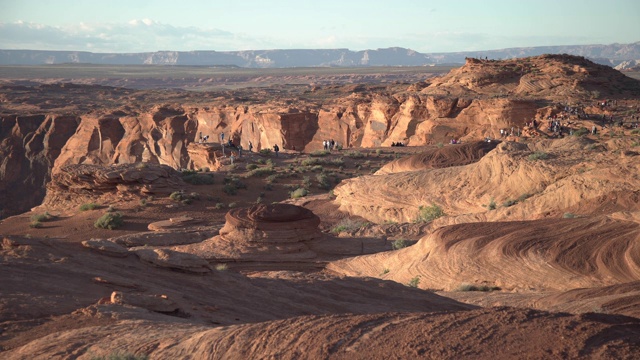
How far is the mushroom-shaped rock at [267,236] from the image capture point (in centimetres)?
1633

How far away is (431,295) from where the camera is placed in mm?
10352

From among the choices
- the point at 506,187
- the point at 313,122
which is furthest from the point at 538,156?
the point at 313,122

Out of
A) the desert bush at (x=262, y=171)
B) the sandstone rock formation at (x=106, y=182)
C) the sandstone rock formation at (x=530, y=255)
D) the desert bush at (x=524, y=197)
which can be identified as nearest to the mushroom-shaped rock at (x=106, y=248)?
the sandstone rock formation at (x=530, y=255)

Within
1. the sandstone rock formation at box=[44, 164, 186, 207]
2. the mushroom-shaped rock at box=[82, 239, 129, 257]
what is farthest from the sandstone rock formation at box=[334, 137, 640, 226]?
the mushroom-shaped rock at box=[82, 239, 129, 257]

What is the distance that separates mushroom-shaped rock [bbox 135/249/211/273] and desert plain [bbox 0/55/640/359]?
0.03 m

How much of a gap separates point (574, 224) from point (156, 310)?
852cm

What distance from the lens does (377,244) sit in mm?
17500

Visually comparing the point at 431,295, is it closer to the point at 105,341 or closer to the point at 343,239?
the point at 105,341

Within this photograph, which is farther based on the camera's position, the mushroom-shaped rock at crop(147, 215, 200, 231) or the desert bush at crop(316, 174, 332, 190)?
the desert bush at crop(316, 174, 332, 190)

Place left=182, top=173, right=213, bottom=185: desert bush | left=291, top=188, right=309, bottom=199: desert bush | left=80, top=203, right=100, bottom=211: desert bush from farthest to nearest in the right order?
left=182, top=173, right=213, bottom=185: desert bush
left=291, top=188, right=309, bottom=199: desert bush
left=80, top=203, right=100, bottom=211: desert bush

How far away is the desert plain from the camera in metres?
5.61

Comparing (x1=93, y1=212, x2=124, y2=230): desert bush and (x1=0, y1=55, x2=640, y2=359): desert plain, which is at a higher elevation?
(x1=0, y1=55, x2=640, y2=359): desert plain

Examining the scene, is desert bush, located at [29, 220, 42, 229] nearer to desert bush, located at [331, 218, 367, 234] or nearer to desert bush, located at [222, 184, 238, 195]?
desert bush, located at [222, 184, 238, 195]

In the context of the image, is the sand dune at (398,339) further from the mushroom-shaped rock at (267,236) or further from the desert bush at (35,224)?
the desert bush at (35,224)
